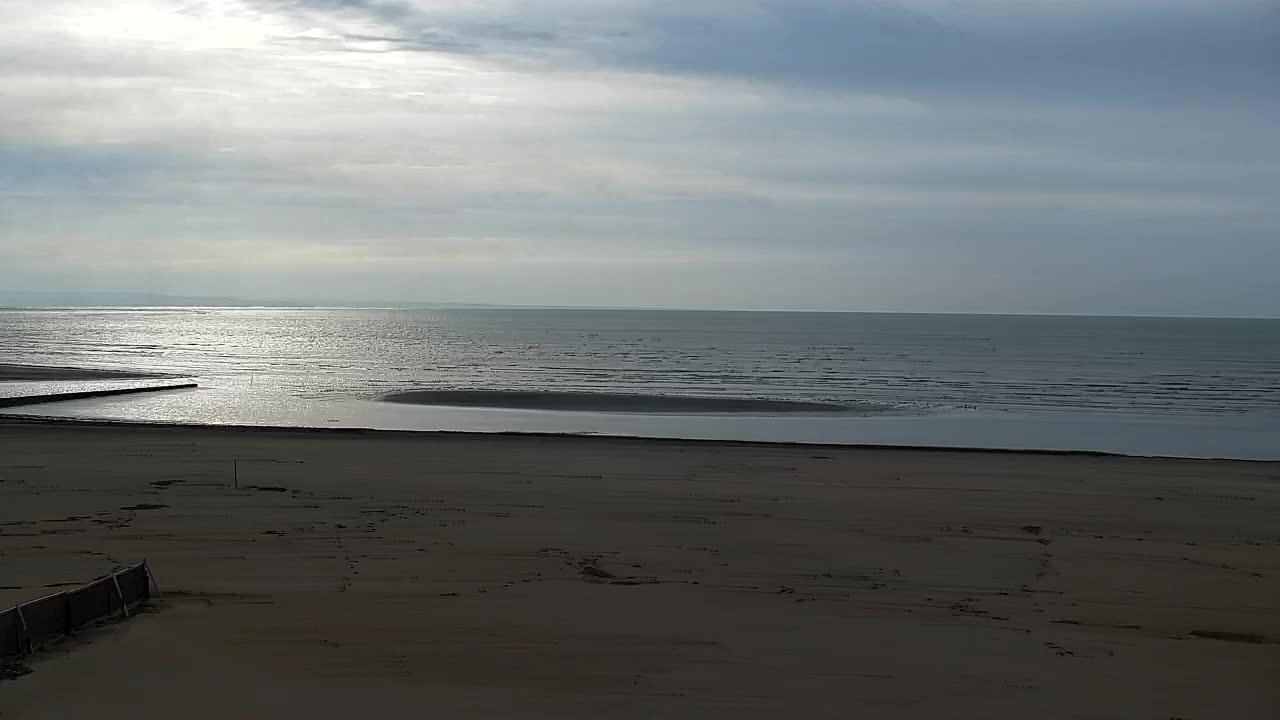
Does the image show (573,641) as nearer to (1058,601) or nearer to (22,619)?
(22,619)

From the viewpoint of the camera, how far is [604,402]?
41.1 m

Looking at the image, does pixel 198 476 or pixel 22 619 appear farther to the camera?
pixel 198 476

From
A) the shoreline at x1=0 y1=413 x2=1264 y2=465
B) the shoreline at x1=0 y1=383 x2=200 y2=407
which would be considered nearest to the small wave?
the shoreline at x1=0 y1=413 x2=1264 y2=465

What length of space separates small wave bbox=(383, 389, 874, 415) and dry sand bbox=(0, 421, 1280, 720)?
18836 millimetres

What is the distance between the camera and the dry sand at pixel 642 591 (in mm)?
7598

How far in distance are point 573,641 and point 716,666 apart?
4.34 feet

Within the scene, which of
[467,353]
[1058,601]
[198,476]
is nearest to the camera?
[1058,601]

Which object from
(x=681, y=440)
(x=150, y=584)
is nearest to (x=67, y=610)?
(x=150, y=584)

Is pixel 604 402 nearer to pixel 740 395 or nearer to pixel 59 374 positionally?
pixel 740 395

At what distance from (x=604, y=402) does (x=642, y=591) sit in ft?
100

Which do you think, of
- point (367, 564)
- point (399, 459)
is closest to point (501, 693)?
point (367, 564)

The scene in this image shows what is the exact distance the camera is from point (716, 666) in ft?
26.9

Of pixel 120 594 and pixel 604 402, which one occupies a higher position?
pixel 120 594

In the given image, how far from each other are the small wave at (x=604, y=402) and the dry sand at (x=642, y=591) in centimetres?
1884
